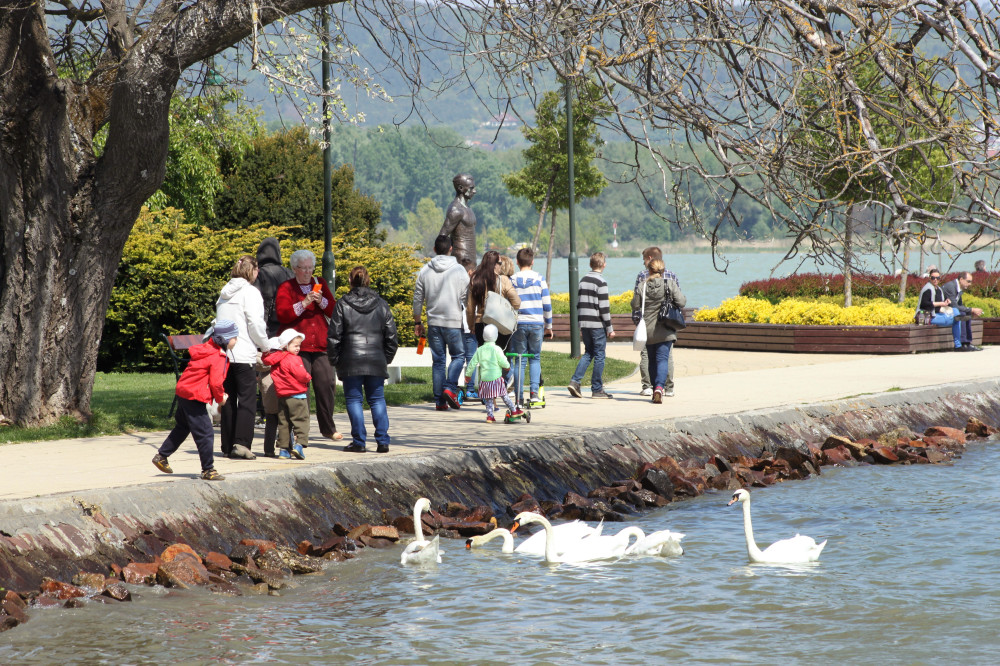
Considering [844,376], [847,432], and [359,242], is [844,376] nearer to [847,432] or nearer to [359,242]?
[847,432]

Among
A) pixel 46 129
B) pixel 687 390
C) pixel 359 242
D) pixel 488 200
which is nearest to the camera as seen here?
pixel 46 129

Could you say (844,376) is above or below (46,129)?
below

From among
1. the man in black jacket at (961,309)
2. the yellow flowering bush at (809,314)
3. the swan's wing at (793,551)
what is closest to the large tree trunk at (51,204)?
the swan's wing at (793,551)

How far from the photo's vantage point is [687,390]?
15109mm

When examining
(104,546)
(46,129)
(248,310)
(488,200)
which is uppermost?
(488,200)

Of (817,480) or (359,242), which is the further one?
(359,242)

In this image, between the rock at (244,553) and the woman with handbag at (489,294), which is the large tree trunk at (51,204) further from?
the rock at (244,553)

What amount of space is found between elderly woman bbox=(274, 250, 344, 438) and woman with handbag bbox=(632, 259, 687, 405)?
457 centimetres

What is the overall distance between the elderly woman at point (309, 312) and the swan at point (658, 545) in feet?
11.0

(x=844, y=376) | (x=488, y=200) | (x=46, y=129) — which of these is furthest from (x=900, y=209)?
(x=488, y=200)

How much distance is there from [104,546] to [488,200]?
163 meters

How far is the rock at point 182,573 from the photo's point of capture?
7.26m

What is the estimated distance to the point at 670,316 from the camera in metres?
13.6

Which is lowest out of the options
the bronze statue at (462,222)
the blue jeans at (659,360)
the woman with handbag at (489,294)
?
the blue jeans at (659,360)
